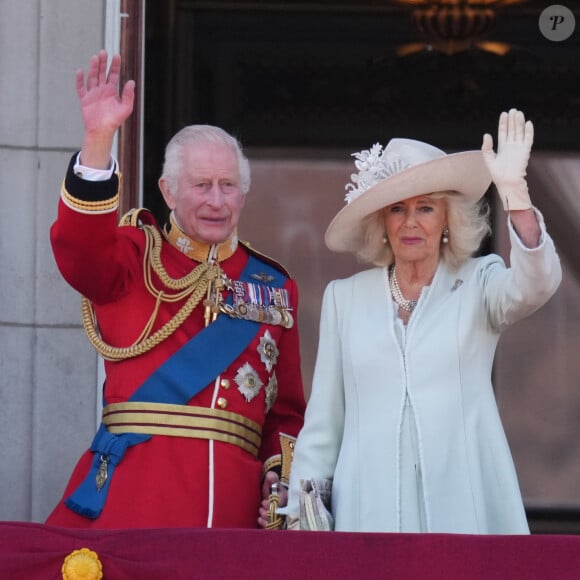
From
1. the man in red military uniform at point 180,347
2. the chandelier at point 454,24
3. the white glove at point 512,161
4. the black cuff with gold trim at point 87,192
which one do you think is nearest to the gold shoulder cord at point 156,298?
the man in red military uniform at point 180,347

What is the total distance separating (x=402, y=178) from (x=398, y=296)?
0.94 feet

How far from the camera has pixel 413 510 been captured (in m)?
4.03

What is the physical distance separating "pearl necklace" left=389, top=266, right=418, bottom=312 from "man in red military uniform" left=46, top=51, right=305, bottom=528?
471 mm

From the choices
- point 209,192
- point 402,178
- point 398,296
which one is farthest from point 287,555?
point 209,192

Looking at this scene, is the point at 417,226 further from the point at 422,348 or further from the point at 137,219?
the point at 137,219

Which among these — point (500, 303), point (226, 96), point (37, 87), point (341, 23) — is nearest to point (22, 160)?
point (37, 87)

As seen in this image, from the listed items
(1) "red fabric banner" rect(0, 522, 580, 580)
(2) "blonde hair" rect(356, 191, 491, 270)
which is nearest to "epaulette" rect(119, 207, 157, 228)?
(2) "blonde hair" rect(356, 191, 491, 270)

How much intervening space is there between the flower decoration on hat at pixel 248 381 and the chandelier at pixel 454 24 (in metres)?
1.92

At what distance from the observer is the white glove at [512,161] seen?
3.87 metres

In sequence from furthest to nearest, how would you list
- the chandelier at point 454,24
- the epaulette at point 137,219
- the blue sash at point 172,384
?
1. the chandelier at point 454,24
2. the epaulette at point 137,219
3. the blue sash at point 172,384

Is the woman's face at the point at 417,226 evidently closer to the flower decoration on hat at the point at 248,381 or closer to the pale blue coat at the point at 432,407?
the pale blue coat at the point at 432,407

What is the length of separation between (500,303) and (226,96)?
2.21 meters

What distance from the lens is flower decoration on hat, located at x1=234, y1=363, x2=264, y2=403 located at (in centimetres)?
449

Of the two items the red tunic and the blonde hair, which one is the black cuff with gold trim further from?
the blonde hair
